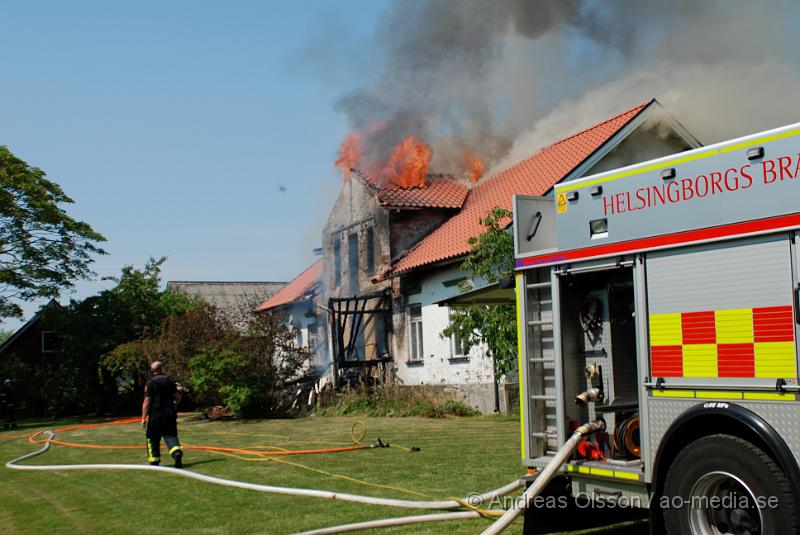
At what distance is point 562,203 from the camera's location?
786cm

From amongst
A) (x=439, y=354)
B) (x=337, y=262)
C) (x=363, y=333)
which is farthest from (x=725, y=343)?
(x=337, y=262)

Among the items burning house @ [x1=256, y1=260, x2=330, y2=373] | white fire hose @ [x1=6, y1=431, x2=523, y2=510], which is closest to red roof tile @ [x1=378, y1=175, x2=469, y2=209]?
burning house @ [x1=256, y1=260, x2=330, y2=373]

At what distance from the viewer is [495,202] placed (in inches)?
1093

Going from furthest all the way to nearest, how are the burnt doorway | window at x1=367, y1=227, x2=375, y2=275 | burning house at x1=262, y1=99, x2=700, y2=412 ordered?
window at x1=367, y1=227, x2=375, y2=275 → the burnt doorway → burning house at x1=262, y1=99, x2=700, y2=412

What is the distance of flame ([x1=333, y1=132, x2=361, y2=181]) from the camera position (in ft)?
101

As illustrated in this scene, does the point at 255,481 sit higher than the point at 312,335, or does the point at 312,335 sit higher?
the point at 312,335

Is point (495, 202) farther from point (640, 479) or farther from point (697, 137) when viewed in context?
point (640, 479)

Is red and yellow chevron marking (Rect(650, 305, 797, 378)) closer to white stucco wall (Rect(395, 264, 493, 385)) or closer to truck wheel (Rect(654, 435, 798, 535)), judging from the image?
truck wheel (Rect(654, 435, 798, 535))

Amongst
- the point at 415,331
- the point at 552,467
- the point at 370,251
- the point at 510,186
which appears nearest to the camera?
the point at 552,467

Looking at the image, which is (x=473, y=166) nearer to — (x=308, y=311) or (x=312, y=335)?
(x=308, y=311)

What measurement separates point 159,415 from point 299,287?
27036 millimetres

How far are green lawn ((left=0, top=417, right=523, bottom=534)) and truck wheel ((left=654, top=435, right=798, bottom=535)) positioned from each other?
2180 millimetres

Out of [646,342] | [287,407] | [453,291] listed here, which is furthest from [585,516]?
[287,407]

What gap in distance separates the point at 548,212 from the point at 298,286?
34.0 meters
